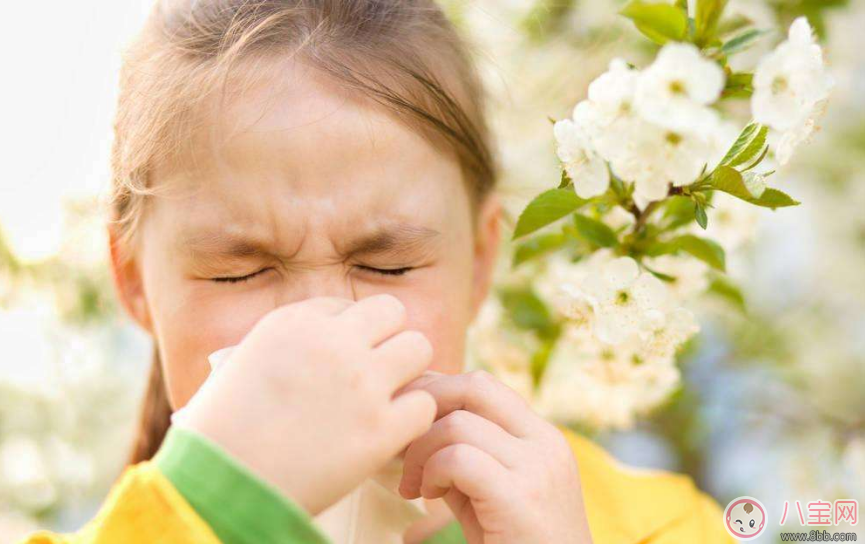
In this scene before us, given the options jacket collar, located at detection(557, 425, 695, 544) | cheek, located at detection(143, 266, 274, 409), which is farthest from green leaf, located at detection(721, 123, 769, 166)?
jacket collar, located at detection(557, 425, 695, 544)

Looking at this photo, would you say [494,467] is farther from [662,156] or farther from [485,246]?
[485,246]

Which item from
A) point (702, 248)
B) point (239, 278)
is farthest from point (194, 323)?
point (702, 248)

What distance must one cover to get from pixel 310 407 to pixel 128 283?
60 centimetres

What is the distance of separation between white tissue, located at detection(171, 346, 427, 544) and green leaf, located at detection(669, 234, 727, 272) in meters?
0.35

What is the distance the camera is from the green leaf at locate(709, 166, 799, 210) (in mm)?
694

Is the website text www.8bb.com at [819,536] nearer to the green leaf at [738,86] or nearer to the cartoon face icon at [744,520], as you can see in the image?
the cartoon face icon at [744,520]

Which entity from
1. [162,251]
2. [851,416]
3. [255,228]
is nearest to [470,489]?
[255,228]

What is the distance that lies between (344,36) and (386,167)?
0.19 metres

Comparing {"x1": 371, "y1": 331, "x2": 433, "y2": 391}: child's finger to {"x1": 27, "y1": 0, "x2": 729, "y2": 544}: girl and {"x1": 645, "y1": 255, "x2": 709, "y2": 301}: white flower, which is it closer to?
{"x1": 27, "y1": 0, "x2": 729, "y2": 544}: girl

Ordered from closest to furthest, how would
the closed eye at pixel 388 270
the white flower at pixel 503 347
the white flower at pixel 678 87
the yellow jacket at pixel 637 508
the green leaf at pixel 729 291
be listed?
1. the white flower at pixel 678 87
2. the closed eye at pixel 388 270
3. the green leaf at pixel 729 291
4. the yellow jacket at pixel 637 508
5. the white flower at pixel 503 347

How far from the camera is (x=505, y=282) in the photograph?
1521 millimetres

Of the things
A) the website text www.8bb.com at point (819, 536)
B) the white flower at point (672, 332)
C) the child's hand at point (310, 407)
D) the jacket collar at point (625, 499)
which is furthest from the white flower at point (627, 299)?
Result: the website text www.8bb.com at point (819, 536)

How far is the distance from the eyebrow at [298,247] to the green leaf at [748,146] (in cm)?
35

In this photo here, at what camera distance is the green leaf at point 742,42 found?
69cm
